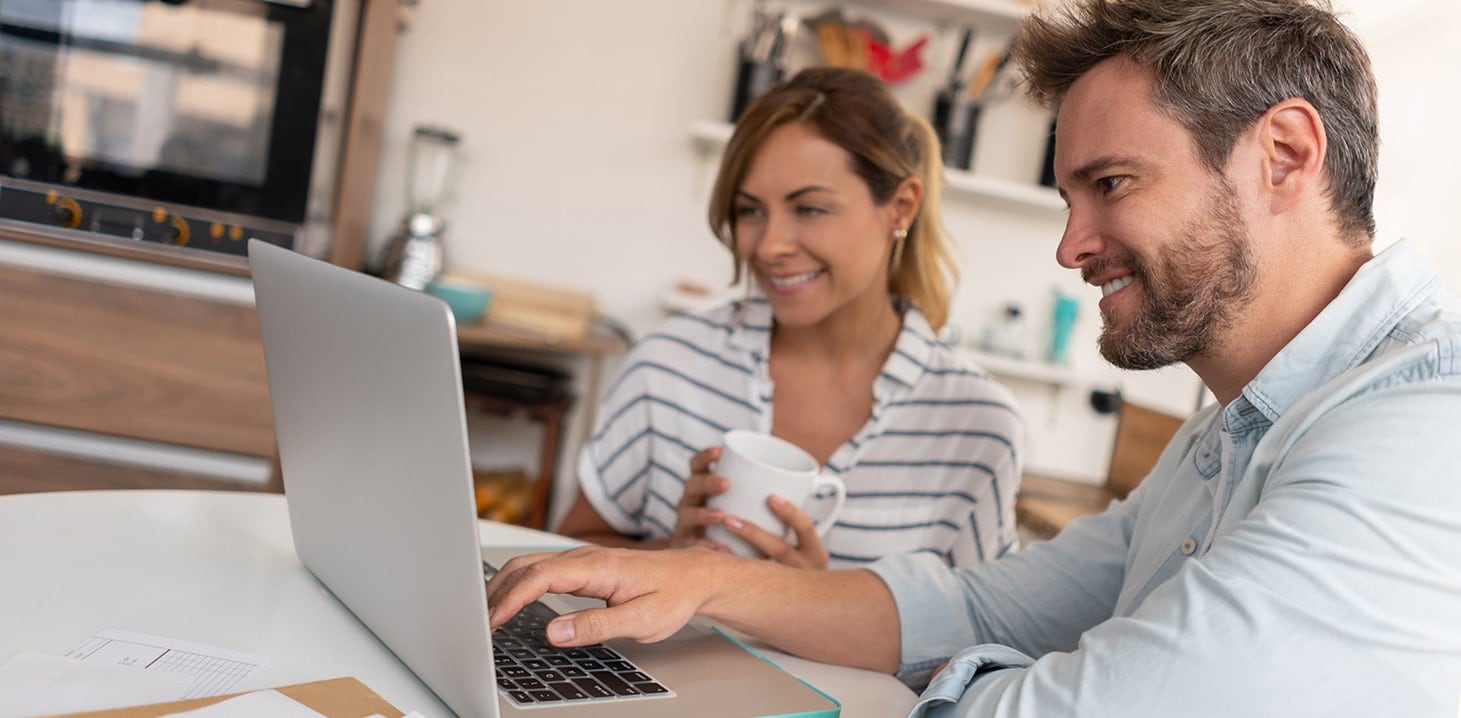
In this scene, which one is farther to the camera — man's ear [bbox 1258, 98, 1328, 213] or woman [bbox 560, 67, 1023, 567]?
woman [bbox 560, 67, 1023, 567]

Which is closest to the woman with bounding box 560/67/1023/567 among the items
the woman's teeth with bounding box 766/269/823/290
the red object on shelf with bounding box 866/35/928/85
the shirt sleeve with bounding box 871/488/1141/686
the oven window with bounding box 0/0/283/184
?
the woman's teeth with bounding box 766/269/823/290

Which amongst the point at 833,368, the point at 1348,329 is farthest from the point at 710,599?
the point at 833,368

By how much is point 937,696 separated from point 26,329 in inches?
77.3

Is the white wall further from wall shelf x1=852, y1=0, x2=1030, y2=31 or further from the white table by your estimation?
the white table

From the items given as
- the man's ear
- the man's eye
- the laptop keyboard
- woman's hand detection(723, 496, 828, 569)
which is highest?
the man's ear

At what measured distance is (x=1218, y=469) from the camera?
0.93 m

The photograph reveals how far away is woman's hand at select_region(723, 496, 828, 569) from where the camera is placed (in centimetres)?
112

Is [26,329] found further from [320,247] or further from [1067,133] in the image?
[1067,133]

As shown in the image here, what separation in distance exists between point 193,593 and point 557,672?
11.5 inches

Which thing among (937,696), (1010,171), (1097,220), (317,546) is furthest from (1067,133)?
(1010,171)

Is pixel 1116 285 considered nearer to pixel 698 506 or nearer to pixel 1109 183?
pixel 1109 183

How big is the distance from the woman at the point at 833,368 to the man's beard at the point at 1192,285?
0.64 meters

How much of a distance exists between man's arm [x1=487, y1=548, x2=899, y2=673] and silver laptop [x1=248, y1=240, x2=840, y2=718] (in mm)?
32

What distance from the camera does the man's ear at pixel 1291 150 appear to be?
2.78 ft
